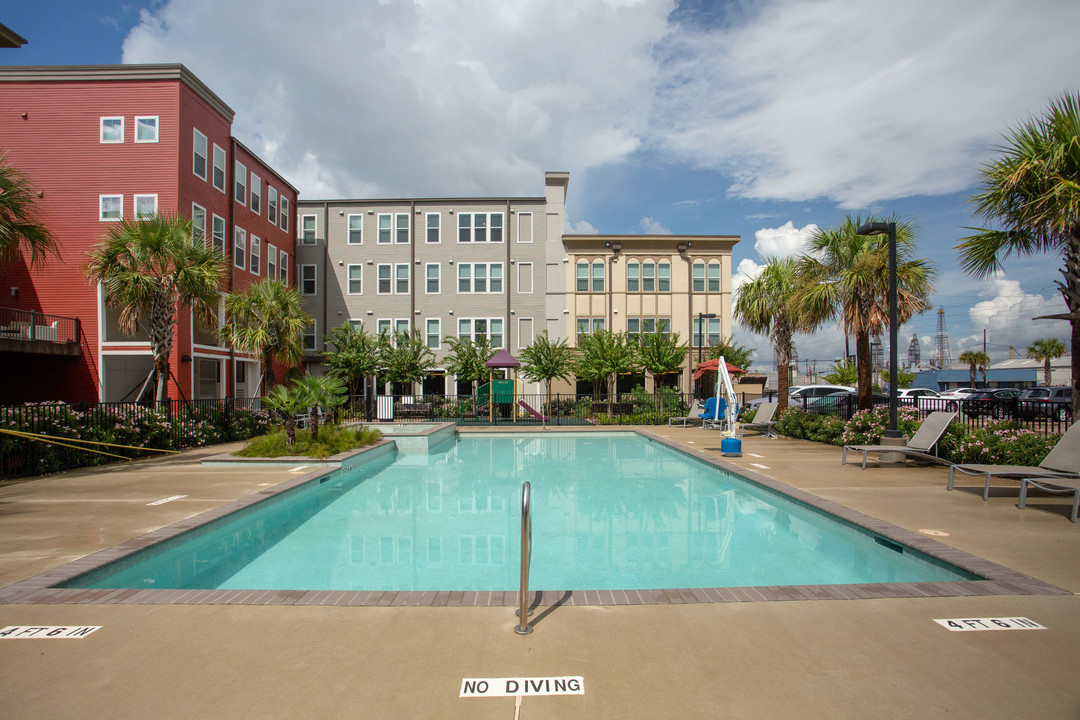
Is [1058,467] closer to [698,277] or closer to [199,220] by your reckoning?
[199,220]

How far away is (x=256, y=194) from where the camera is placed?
89.0 ft

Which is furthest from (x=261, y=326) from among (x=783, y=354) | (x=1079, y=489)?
(x=1079, y=489)

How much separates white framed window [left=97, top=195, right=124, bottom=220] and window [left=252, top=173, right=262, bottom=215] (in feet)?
21.9

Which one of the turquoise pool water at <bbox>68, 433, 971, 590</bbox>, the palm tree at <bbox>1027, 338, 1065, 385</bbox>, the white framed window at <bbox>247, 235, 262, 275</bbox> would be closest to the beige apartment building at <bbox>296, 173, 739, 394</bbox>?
the white framed window at <bbox>247, 235, 262, 275</bbox>

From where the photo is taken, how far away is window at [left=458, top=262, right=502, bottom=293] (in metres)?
33.6

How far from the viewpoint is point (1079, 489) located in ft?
22.7

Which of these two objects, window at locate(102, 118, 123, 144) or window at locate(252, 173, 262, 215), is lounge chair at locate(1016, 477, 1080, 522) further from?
window at locate(252, 173, 262, 215)

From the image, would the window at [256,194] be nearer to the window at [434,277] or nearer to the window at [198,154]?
the window at [198,154]

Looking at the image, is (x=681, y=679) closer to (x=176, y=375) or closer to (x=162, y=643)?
(x=162, y=643)

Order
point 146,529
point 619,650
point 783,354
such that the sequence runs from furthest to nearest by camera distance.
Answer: point 783,354, point 146,529, point 619,650

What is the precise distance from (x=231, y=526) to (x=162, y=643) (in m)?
3.98

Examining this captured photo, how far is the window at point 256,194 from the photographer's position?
88.2ft

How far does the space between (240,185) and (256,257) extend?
3367 millimetres

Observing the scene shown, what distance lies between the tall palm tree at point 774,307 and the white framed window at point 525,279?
12.8m
